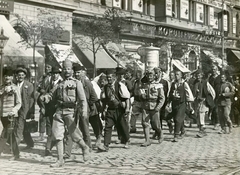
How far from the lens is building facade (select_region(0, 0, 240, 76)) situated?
68.2 ft

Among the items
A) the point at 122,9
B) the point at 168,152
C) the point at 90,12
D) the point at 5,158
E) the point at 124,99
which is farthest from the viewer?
the point at 122,9

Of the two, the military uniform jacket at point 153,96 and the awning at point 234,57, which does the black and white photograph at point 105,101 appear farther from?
the awning at point 234,57

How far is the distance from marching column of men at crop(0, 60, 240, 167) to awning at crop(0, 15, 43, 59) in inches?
194

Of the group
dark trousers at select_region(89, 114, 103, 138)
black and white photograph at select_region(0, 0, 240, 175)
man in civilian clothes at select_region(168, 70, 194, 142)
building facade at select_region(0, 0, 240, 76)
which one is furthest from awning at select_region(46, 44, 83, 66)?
dark trousers at select_region(89, 114, 103, 138)

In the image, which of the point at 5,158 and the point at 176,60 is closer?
the point at 5,158

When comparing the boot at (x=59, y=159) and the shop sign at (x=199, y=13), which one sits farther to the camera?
the shop sign at (x=199, y=13)

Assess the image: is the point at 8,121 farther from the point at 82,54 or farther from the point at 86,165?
the point at 82,54

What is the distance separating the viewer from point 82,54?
21828 mm

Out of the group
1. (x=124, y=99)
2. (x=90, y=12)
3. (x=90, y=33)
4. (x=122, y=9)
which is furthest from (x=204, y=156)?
(x=122, y=9)

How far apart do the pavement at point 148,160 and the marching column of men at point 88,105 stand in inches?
9.7

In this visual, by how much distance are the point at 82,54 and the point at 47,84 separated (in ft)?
39.0

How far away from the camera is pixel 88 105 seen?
9.16m

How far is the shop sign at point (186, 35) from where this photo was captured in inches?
1121

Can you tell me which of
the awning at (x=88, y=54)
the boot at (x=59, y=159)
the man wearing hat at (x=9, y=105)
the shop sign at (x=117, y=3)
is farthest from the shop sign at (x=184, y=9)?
the boot at (x=59, y=159)
